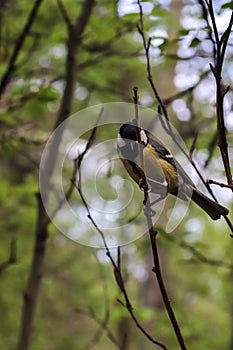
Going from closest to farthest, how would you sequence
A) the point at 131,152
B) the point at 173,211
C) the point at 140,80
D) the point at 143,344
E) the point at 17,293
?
the point at 131,152 → the point at 173,211 → the point at 17,293 → the point at 143,344 → the point at 140,80

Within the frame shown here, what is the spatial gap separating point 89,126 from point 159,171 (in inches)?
32.0

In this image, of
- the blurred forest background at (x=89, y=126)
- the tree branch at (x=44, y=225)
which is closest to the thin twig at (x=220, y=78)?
the blurred forest background at (x=89, y=126)

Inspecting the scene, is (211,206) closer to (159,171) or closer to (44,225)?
(159,171)

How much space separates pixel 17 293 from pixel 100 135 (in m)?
2.43

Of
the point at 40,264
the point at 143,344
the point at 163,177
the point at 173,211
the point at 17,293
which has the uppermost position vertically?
the point at 163,177

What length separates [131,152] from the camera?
54.1 inches

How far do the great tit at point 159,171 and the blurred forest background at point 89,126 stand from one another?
0.23 m

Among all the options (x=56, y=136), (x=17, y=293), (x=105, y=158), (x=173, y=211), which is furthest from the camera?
(x=17, y=293)

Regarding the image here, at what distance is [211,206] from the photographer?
4.52 ft

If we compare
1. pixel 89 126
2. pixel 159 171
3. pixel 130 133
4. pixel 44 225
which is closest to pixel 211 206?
pixel 159 171

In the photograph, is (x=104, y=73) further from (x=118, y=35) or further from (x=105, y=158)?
(x=105, y=158)

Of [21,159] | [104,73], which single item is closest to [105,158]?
[104,73]

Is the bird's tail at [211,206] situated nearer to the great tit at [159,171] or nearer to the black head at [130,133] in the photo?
the great tit at [159,171]

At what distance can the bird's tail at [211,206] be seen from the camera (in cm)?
135
